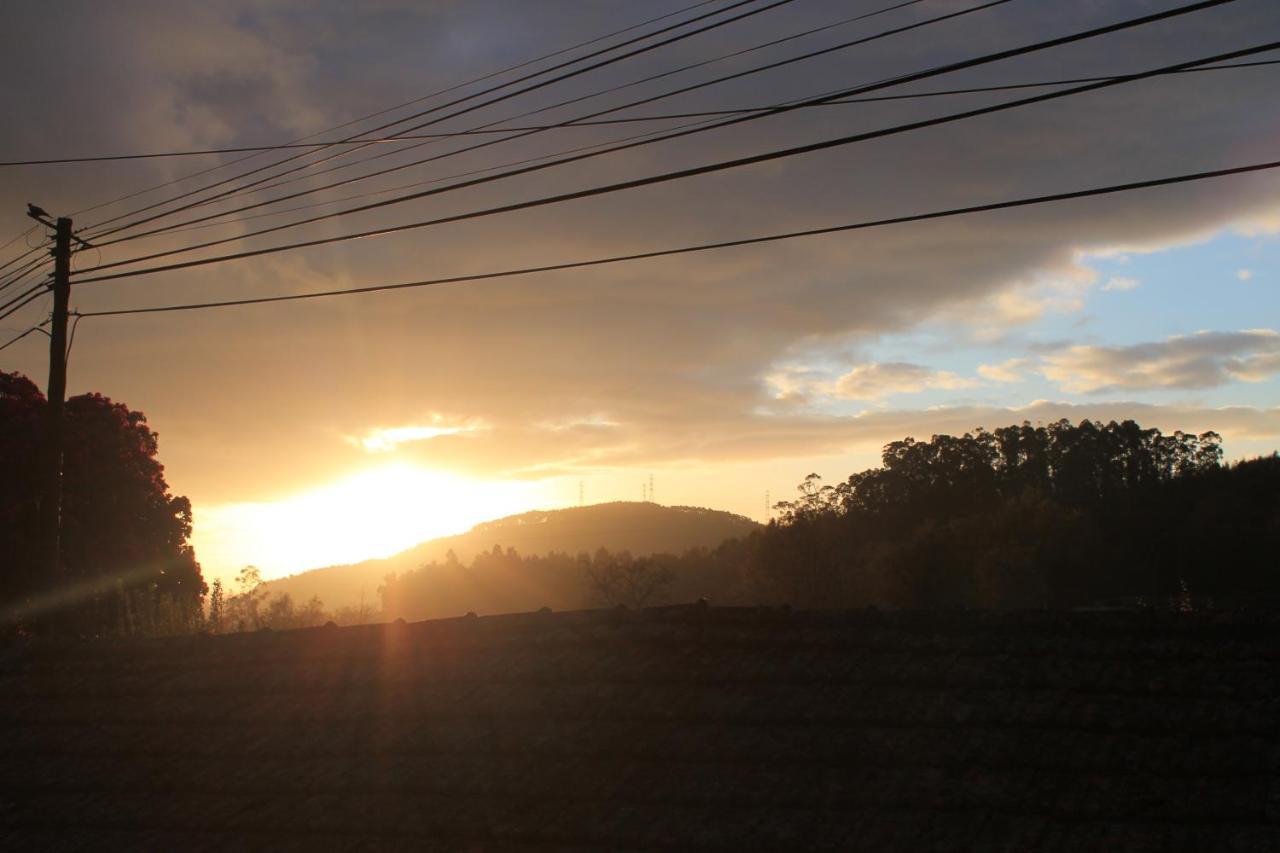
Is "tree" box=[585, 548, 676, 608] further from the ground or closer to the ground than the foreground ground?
further from the ground

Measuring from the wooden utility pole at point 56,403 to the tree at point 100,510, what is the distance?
11.2m

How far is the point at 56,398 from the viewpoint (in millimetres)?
18219

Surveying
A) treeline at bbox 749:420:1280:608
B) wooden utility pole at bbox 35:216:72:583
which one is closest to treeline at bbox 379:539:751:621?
treeline at bbox 749:420:1280:608

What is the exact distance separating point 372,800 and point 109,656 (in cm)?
734

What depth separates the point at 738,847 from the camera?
7867mm

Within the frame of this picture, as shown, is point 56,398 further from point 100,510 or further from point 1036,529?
point 1036,529

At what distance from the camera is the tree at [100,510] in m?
32.0

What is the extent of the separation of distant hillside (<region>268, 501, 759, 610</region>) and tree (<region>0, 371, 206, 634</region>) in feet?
335

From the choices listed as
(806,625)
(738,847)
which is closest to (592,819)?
(738,847)

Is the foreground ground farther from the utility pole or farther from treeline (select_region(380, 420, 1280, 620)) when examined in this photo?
treeline (select_region(380, 420, 1280, 620))

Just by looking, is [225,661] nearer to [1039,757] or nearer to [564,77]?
[564,77]

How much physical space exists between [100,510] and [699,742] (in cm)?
3372

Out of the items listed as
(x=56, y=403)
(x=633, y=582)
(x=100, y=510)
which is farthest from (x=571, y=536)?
(x=56, y=403)

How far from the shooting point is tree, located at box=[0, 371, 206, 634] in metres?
32.0
